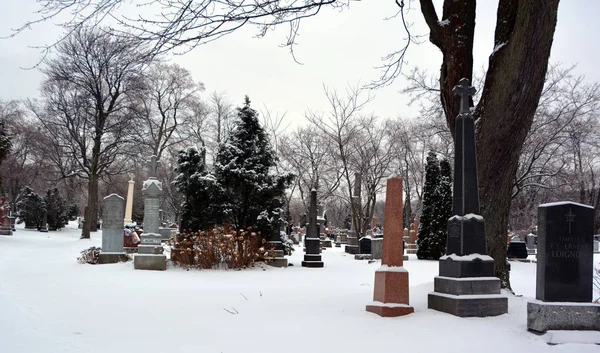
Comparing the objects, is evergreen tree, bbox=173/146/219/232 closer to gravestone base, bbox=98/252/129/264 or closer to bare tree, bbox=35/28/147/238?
gravestone base, bbox=98/252/129/264

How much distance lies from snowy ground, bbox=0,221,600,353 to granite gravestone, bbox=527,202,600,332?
33cm

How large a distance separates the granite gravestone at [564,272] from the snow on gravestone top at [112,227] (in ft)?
43.4

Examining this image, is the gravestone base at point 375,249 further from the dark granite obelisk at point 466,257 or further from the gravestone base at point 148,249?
the dark granite obelisk at point 466,257

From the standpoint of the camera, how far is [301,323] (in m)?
6.34

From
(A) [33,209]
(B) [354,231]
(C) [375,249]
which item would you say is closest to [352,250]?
(B) [354,231]

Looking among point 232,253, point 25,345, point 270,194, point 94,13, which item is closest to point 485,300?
point 25,345

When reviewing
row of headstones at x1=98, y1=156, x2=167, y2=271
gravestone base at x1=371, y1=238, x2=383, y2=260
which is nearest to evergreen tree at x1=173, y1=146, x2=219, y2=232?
row of headstones at x1=98, y1=156, x2=167, y2=271

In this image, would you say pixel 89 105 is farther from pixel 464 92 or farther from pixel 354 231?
pixel 464 92

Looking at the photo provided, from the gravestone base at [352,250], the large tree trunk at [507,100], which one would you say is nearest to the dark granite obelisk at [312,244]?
the gravestone base at [352,250]

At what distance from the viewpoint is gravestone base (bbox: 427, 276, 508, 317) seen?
6.40 metres

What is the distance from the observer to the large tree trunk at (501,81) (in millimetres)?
7625

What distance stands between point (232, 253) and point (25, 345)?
963 centimetres

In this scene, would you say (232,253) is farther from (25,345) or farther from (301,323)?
(25,345)

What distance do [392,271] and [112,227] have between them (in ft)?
37.7
